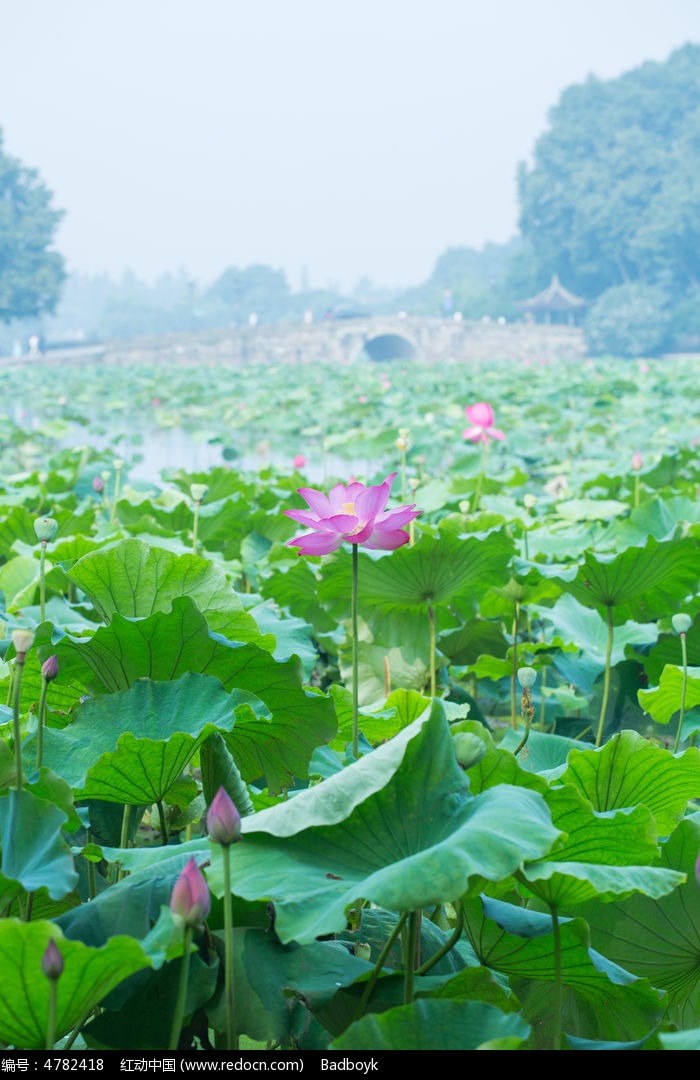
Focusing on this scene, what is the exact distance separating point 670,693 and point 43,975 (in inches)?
31.9

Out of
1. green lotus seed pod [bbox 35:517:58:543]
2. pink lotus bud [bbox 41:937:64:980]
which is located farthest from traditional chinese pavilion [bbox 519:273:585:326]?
pink lotus bud [bbox 41:937:64:980]

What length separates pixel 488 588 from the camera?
5.24ft

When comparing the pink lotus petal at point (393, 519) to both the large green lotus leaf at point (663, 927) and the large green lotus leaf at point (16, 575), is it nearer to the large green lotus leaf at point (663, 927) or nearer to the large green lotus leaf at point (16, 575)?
the large green lotus leaf at point (663, 927)

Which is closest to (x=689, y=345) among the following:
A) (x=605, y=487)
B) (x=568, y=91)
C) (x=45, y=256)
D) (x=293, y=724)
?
(x=568, y=91)

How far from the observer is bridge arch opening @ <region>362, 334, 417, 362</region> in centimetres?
2553

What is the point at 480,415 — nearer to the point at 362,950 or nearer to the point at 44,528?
the point at 44,528

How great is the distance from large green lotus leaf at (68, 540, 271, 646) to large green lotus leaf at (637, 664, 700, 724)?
424 millimetres

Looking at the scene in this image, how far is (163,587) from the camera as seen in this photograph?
3.50 feet

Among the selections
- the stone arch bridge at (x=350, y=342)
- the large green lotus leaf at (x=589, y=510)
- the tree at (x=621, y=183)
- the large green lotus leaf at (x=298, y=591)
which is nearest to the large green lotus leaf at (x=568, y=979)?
the large green lotus leaf at (x=298, y=591)

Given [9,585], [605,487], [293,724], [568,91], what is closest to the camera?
[293,724]

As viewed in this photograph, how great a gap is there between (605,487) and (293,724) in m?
2.08

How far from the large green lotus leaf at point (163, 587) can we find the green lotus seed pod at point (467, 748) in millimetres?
405

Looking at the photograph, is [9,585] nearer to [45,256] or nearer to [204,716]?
[204,716]

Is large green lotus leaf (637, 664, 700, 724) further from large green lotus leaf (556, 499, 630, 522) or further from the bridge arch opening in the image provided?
the bridge arch opening
